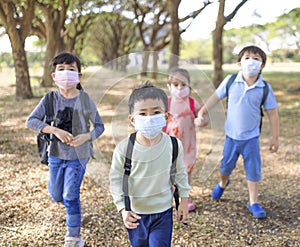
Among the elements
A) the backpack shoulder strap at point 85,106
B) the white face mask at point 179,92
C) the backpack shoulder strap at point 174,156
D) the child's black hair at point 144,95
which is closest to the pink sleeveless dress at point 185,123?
the white face mask at point 179,92

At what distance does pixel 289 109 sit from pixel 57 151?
34.9ft

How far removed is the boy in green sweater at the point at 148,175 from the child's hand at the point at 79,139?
63 cm

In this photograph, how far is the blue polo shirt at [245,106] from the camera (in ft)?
11.9

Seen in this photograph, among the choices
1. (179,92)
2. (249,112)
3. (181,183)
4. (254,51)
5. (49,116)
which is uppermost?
(254,51)

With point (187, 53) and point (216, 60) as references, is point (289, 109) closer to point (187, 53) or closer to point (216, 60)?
point (216, 60)

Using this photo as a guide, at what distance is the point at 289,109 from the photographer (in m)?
12.2

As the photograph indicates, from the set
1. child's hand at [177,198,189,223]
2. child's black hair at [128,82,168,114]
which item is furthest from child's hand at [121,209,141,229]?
child's black hair at [128,82,168,114]

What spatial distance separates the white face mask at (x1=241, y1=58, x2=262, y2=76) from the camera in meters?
3.52

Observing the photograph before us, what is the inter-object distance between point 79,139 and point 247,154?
5.91 feet

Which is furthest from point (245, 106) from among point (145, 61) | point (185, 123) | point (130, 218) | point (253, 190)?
point (130, 218)

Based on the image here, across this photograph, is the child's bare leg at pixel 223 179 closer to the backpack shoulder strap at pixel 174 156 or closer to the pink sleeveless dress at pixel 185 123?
the pink sleeveless dress at pixel 185 123

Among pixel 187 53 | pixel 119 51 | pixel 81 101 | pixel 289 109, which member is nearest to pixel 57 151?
pixel 81 101

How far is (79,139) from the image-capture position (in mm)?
2771

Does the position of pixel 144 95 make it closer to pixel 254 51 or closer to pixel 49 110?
pixel 49 110
